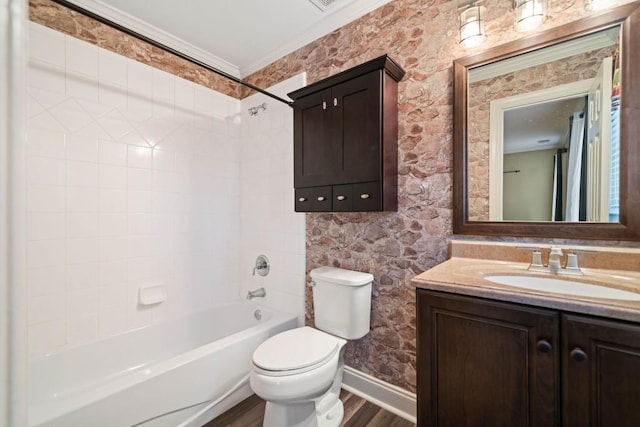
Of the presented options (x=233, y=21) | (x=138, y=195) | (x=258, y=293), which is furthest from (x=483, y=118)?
(x=138, y=195)

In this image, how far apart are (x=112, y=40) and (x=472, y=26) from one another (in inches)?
88.5

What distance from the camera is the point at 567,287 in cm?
112

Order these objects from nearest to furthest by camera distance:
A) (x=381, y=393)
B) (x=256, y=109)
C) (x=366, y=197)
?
1. (x=366, y=197)
2. (x=381, y=393)
3. (x=256, y=109)

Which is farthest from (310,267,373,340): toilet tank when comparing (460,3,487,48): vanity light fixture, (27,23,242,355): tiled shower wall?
(460,3,487,48): vanity light fixture

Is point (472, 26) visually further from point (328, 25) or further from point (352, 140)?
point (328, 25)

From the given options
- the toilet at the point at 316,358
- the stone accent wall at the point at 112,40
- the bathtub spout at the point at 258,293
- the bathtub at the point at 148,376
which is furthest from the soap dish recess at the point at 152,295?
the stone accent wall at the point at 112,40

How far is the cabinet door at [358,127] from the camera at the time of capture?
156 cm

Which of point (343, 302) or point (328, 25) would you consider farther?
point (328, 25)

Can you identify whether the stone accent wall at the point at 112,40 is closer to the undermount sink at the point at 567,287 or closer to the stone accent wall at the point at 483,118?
the stone accent wall at the point at 483,118

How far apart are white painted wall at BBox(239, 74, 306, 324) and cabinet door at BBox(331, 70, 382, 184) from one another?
62cm

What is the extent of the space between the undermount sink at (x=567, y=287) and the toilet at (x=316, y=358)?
2.44 feet

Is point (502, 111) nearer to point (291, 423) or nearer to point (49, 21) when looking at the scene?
point (291, 423)

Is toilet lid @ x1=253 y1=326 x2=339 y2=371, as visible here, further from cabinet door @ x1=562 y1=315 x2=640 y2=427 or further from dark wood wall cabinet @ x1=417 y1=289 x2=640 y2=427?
cabinet door @ x1=562 y1=315 x2=640 y2=427

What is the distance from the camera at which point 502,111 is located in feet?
4.63
